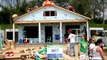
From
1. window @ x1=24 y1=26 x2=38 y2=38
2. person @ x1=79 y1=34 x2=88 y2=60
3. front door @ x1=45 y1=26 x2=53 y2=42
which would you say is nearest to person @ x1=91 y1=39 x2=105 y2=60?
person @ x1=79 y1=34 x2=88 y2=60

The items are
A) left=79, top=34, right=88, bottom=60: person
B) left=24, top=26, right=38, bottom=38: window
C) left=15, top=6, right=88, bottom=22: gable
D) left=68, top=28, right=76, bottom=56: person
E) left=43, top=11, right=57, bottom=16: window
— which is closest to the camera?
left=79, top=34, right=88, bottom=60: person

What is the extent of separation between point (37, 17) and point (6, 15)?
2498cm

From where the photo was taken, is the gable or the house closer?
the house

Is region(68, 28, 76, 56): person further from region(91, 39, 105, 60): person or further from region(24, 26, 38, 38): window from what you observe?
region(24, 26, 38, 38): window

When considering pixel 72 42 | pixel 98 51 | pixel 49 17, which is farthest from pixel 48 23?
pixel 98 51

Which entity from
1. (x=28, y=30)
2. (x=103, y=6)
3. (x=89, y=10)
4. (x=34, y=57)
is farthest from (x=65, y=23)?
(x=103, y=6)

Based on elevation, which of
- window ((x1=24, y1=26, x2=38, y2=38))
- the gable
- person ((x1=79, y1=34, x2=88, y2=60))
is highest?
the gable

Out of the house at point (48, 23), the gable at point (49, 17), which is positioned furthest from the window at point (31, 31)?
the gable at point (49, 17)

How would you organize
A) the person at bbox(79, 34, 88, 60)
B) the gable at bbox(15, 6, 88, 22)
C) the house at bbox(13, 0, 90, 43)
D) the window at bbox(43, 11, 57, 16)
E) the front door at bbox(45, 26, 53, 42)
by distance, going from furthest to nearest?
the front door at bbox(45, 26, 53, 42) < the window at bbox(43, 11, 57, 16) < the gable at bbox(15, 6, 88, 22) < the house at bbox(13, 0, 90, 43) < the person at bbox(79, 34, 88, 60)

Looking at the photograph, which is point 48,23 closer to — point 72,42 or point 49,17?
point 49,17

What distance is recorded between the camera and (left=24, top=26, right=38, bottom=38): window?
36.4 m

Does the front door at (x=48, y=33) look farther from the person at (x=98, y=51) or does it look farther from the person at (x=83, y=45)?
the person at (x=98, y=51)

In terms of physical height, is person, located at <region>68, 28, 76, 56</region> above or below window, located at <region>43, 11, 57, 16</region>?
below

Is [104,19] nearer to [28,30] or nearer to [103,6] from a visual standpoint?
[103,6]
